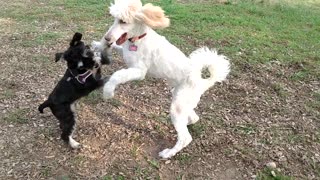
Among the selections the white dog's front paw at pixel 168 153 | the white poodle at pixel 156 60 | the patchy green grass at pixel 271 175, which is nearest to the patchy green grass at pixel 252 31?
the patchy green grass at pixel 271 175

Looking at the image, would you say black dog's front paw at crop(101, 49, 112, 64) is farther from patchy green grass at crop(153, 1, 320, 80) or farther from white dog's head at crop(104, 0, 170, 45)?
patchy green grass at crop(153, 1, 320, 80)

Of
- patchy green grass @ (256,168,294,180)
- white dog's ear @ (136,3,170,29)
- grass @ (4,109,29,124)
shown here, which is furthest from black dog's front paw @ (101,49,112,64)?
patchy green grass @ (256,168,294,180)

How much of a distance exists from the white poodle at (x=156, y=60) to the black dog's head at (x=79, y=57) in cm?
11

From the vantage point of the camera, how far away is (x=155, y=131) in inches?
170

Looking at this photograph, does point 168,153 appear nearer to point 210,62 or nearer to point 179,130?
point 179,130

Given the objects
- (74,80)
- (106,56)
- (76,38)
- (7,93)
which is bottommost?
(7,93)

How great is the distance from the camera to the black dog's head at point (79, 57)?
12.2ft

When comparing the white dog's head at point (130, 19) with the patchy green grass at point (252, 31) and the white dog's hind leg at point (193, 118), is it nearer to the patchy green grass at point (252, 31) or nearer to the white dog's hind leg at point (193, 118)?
the white dog's hind leg at point (193, 118)

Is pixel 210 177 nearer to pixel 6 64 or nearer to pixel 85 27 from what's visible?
pixel 6 64

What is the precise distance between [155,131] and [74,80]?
102 centimetres

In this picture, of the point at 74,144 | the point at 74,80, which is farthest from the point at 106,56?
the point at 74,144

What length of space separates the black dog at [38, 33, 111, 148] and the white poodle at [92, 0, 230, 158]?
147 millimetres

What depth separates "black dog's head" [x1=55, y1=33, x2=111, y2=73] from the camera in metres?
3.73

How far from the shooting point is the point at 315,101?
5059 mm
